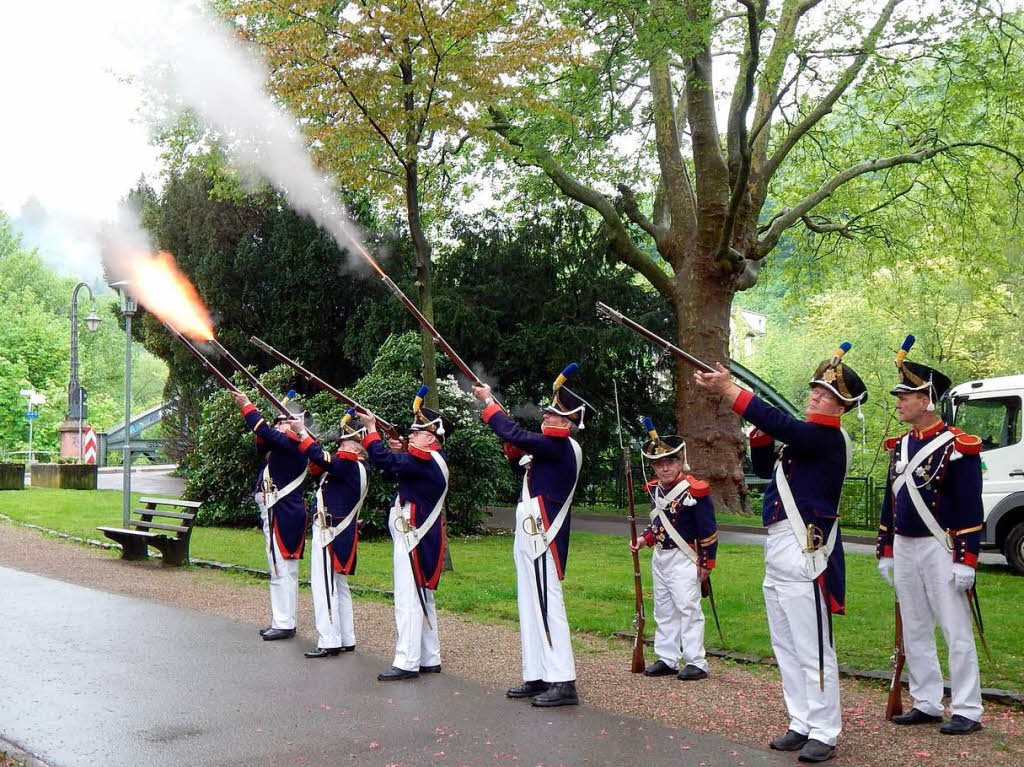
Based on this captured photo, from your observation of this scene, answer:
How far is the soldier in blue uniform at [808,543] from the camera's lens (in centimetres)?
634

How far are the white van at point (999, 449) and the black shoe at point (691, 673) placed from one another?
8.52 metres

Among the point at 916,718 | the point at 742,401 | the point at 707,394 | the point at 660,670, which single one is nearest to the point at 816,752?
the point at 916,718

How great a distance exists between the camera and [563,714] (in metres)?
7.25

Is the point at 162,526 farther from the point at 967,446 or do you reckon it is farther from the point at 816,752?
the point at 967,446

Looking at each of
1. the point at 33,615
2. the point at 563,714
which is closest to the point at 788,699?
the point at 563,714

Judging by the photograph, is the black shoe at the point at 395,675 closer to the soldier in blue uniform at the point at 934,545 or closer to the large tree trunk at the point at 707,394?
the soldier in blue uniform at the point at 934,545

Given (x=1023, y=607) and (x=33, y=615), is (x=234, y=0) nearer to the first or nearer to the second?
(x=33, y=615)

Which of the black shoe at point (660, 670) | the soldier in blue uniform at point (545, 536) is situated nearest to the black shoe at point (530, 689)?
the soldier in blue uniform at point (545, 536)

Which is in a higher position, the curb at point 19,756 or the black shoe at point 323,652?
the black shoe at point 323,652

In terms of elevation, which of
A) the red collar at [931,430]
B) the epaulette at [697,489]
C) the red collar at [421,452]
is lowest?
the epaulette at [697,489]

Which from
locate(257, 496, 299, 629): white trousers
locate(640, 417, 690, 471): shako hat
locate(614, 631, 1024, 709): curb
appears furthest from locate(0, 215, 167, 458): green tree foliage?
locate(614, 631, 1024, 709): curb

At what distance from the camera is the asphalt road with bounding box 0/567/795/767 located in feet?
20.7

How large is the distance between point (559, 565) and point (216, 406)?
1507cm

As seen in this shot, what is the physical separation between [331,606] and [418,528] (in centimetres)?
128
